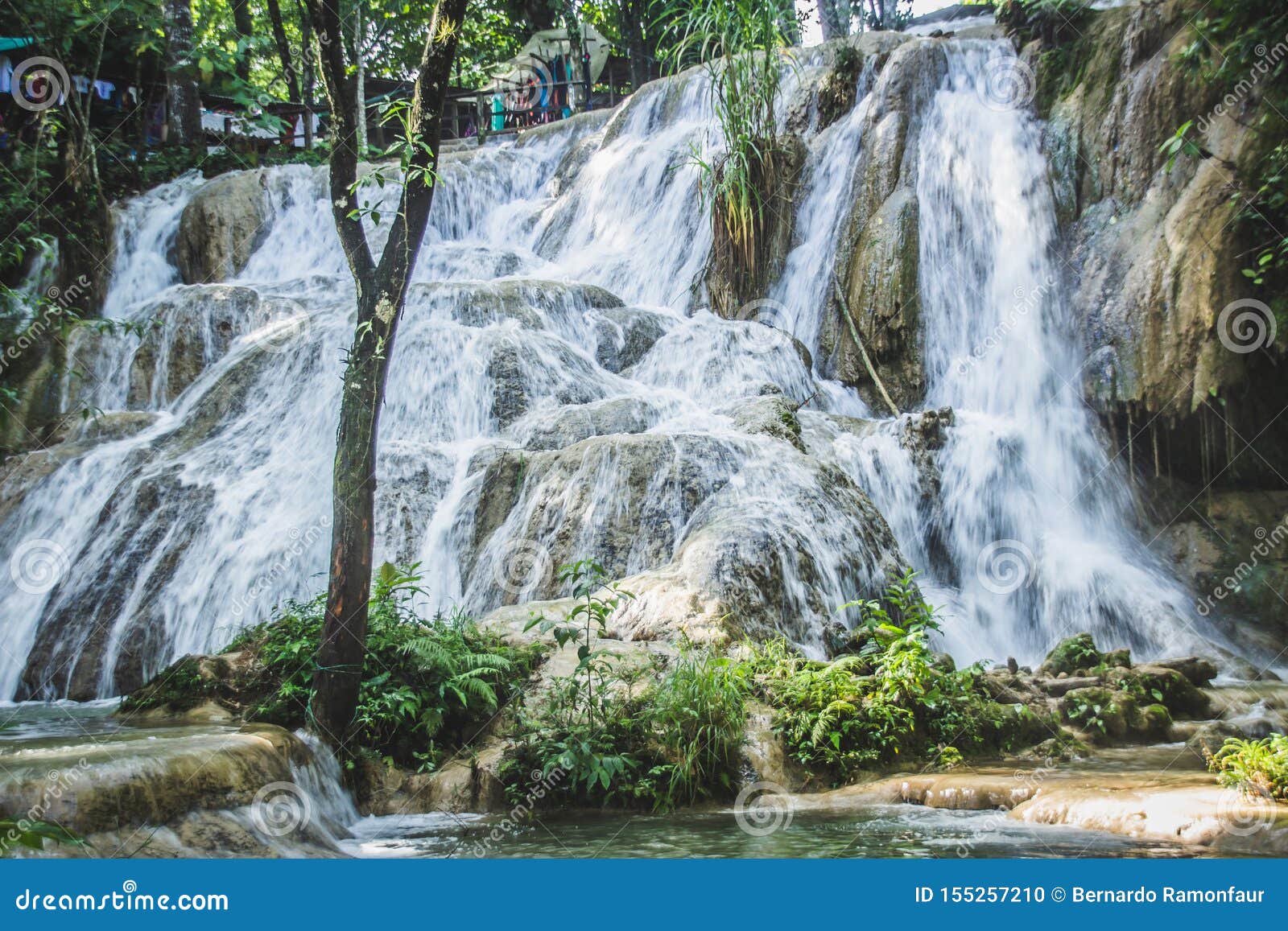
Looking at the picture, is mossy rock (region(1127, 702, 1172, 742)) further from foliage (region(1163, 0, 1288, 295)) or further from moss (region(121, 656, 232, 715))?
moss (region(121, 656, 232, 715))

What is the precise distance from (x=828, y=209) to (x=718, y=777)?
1000 centimetres

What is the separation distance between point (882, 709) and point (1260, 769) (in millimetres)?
1793

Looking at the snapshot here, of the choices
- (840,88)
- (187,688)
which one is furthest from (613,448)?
(840,88)

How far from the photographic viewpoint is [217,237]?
1591 cm

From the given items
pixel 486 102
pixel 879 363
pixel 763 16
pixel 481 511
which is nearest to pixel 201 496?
pixel 481 511

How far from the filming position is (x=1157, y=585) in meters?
9.33

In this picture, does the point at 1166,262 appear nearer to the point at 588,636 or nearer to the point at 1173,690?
the point at 1173,690

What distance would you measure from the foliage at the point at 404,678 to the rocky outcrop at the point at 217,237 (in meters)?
11.6

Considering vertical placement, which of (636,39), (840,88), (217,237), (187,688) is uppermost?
(636,39)

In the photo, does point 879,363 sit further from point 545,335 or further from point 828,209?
point 545,335

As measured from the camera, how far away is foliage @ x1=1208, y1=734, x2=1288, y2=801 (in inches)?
167

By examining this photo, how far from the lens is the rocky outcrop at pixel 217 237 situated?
15.8 meters

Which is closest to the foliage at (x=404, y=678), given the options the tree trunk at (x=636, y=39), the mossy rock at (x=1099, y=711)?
the mossy rock at (x=1099, y=711)

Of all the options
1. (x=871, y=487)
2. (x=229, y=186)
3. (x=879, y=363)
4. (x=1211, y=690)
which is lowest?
(x=1211, y=690)
